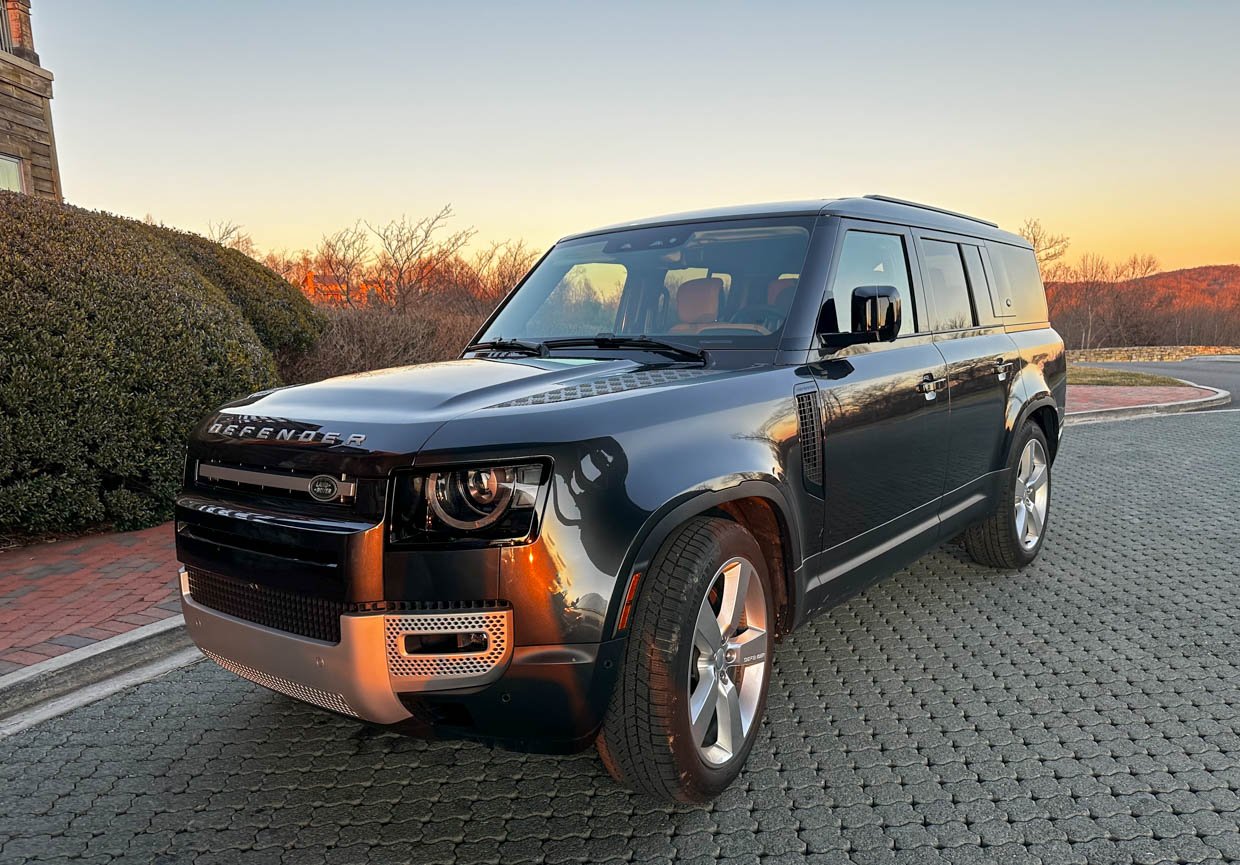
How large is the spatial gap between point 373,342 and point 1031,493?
9.90 metres

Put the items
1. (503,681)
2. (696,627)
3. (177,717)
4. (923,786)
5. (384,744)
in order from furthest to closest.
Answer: (177,717) < (384,744) < (923,786) < (696,627) < (503,681)

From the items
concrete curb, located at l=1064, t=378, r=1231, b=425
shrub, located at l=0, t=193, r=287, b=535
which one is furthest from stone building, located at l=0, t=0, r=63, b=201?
concrete curb, located at l=1064, t=378, r=1231, b=425

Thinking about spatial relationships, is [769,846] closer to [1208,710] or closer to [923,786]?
[923,786]

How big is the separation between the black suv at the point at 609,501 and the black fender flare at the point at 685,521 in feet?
0.04

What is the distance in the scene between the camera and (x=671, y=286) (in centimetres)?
402

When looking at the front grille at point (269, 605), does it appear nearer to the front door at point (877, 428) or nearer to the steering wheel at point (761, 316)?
the front door at point (877, 428)

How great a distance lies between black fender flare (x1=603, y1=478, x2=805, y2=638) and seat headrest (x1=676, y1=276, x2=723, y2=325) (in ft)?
3.31

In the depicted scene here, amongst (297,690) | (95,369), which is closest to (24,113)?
(95,369)

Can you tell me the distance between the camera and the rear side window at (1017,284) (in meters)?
5.31

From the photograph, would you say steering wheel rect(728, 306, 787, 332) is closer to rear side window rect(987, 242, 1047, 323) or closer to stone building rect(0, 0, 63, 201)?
rear side window rect(987, 242, 1047, 323)

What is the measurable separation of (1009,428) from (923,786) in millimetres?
2681

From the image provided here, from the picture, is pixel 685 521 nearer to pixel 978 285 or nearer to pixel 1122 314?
pixel 978 285

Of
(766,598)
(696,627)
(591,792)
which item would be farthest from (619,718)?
(766,598)

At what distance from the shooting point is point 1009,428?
5.04m
